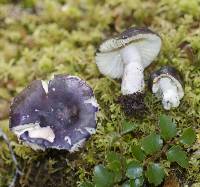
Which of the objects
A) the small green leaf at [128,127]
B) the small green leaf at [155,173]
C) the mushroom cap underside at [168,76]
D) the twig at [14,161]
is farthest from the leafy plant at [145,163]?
the twig at [14,161]

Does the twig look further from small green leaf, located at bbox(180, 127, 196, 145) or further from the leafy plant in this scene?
small green leaf, located at bbox(180, 127, 196, 145)

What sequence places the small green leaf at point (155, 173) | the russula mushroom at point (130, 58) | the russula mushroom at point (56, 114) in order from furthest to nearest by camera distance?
the russula mushroom at point (130, 58) < the russula mushroom at point (56, 114) < the small green leaf at point (155, 173)

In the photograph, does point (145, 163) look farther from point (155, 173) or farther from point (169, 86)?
point (169, 86)

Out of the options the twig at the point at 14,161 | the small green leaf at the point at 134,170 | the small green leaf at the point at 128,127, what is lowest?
the twig at the point at 14,161

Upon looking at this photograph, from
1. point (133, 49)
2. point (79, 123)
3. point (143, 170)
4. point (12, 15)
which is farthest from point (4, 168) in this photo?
Answer: point (12, 15)

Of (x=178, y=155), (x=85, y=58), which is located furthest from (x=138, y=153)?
(x=85, y=58)

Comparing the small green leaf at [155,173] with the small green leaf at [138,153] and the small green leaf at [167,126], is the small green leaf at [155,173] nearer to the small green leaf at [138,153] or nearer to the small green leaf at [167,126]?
the small green leaf at [138,153]
